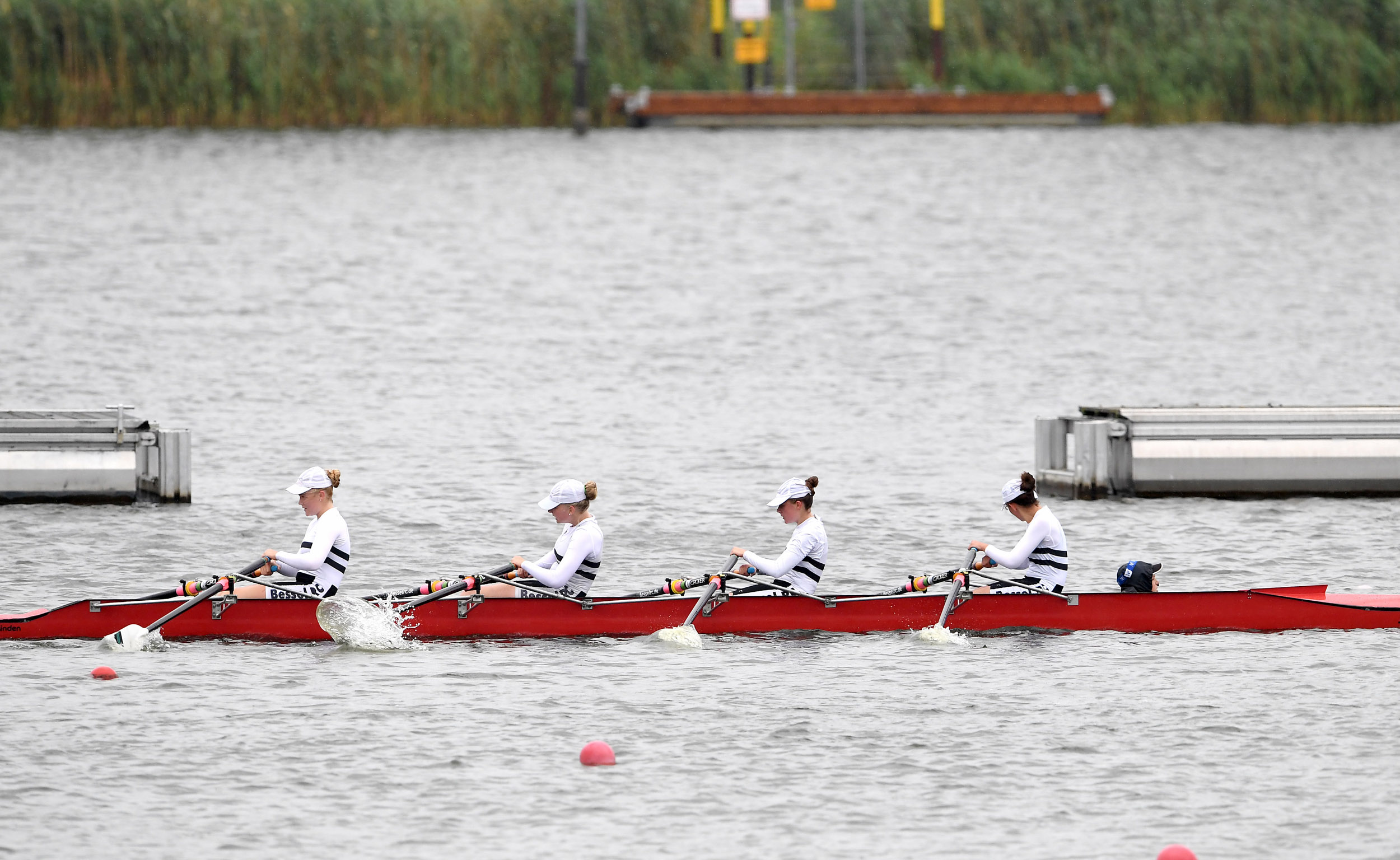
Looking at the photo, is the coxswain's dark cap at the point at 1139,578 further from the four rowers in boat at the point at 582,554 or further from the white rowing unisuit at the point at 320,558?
the white rowing unisuit at the point at 320,558

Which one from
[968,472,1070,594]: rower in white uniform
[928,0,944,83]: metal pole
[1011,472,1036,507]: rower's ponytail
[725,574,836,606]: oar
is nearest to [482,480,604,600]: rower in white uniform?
[725,574,836,606]: oar

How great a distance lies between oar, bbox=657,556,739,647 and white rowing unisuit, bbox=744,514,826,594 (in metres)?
0.29

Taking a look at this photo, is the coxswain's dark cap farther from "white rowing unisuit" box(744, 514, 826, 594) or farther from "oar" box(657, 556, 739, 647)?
"oar" box(657, 556, 739, 647)

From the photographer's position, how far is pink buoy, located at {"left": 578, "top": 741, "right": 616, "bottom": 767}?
49.9 ft

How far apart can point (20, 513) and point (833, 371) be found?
1517 centimetres

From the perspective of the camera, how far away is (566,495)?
18.3 meters

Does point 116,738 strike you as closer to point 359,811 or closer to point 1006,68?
point 359,811

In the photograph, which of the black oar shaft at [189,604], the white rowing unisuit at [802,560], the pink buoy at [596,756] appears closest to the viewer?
the pink buoy at [596,756]

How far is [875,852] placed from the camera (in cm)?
1349

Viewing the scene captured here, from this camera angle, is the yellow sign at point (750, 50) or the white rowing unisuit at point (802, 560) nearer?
the white rowing unisuit at point (802, 560)

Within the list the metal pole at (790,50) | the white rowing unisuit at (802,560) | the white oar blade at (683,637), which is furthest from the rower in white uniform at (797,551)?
the metal pole at (790,50)

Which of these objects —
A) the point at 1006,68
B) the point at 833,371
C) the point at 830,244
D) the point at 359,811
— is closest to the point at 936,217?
the point at 830,244

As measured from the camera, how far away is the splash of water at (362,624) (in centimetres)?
1817

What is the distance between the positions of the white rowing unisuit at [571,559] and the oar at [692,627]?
0.81 meters
